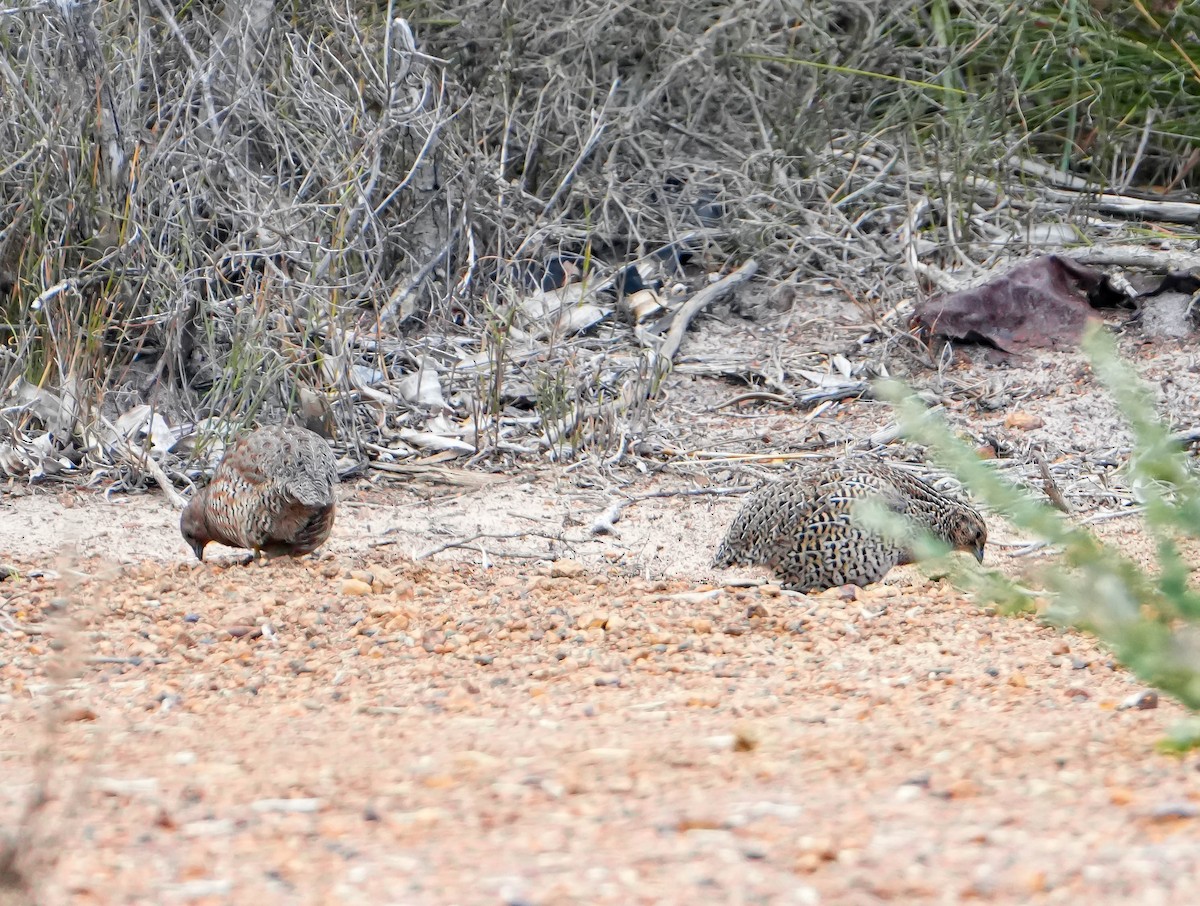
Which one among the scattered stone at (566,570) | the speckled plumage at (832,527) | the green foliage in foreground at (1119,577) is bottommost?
the scattered stone at (566,570)

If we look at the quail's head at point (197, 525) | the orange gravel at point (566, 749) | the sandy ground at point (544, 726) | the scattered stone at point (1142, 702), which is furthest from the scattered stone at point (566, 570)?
the scattered stone at point (1142, 702)

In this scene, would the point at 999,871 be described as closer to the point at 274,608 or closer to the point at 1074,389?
the point at 274,608

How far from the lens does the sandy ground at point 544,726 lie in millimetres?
2424

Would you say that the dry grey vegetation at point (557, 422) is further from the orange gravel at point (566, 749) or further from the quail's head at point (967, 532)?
the quail's head at point (967, 532)

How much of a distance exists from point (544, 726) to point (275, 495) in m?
2.34

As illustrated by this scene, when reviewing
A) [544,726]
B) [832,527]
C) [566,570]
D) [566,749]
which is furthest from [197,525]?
[566,749]

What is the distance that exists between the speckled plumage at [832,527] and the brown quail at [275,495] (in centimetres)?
157

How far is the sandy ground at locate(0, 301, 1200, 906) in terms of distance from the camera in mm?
2424

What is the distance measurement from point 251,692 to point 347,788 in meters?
1.35

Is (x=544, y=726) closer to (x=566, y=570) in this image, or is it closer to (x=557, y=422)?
(x=566, y=570)

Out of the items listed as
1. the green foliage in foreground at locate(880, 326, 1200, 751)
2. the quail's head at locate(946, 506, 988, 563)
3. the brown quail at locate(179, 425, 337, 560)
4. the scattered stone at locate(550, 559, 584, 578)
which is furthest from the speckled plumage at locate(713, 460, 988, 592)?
the green foliage in foreground at locate(880, 326, 1200, 751)

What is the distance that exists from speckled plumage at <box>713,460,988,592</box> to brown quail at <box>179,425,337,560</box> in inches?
61.7

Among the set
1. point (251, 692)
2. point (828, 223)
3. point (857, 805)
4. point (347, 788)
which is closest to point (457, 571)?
point (251, 692)

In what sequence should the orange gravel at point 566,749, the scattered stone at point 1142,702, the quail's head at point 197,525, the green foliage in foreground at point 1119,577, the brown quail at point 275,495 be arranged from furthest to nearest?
the quail's head at point 197,525 → the brown quail at point 275,495 → the scattered stone at point 1142,702 → the green foliage in foreground at point 1119,577 → the orange gravel at point 566,749
